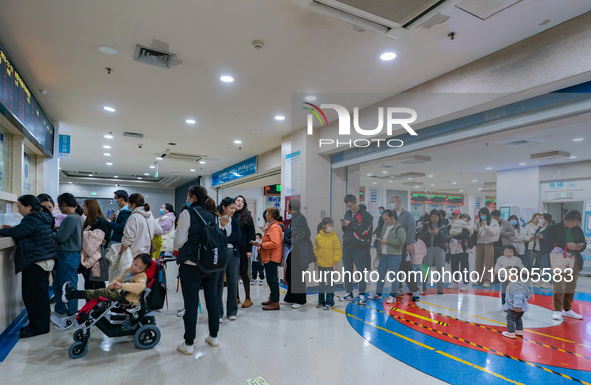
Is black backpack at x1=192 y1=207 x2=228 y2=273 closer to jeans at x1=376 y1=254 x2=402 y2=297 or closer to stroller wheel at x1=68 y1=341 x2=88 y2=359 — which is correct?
stroller wheel at x1=68 y1=341 x2=88 y2=359

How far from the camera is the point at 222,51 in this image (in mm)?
3689

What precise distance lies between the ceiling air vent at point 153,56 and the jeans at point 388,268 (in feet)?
13.0

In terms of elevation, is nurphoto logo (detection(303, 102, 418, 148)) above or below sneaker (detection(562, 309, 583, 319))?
above

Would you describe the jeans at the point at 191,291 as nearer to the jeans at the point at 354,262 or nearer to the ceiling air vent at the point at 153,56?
the ceiling air vent at the point at 153,56

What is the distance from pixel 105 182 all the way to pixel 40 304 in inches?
628

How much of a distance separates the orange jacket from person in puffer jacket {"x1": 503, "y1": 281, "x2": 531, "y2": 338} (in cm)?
275

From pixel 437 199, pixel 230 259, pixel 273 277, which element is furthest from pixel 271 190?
pixel 230 259

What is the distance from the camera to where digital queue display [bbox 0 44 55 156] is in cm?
362

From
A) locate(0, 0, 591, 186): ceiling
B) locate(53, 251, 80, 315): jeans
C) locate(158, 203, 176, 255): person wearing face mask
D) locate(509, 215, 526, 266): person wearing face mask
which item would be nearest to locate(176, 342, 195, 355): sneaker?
locate(53, 251, 80, 315): jeans

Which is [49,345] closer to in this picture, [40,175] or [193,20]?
[193,20]

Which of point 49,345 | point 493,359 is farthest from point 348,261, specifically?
point 49,345

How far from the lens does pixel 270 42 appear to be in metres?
3.46

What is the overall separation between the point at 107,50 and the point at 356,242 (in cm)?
410

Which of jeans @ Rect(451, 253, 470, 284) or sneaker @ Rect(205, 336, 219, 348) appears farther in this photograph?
jeans @ Rect(451, 253, 470, 284)
